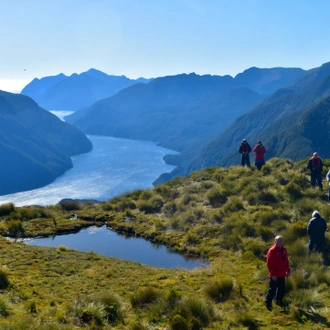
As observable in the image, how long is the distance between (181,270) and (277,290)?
4654mm

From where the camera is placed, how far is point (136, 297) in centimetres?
989

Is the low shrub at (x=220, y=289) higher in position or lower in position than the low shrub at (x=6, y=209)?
lower

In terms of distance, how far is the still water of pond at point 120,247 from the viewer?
15297 mm

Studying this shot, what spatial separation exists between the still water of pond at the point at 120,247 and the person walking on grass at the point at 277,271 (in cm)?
490

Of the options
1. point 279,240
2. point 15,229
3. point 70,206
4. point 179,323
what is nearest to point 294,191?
point 279,240

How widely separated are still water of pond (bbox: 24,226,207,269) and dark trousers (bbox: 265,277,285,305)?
4.87 m

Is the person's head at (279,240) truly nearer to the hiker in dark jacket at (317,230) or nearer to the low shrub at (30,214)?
the hiker in dark jacket at (317,230)

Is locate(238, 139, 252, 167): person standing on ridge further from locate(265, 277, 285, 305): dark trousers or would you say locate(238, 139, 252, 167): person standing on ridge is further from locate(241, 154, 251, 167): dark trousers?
locate(265, 277, 285, 305): dark trousers

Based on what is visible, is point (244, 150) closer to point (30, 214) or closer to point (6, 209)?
point (30, 214)

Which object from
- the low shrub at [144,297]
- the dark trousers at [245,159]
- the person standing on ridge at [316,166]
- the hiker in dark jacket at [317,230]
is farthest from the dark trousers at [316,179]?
the low shrub at [144,297]

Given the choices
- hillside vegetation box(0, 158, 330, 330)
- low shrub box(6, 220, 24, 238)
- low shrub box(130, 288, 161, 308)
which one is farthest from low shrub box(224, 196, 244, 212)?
low shrub box(6, 220, 24, 238)

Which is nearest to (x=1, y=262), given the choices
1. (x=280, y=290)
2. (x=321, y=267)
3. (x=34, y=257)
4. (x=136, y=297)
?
(x=34, y=257)

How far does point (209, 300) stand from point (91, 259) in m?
6.41

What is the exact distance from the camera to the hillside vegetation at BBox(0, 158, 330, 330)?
28.3 feet
